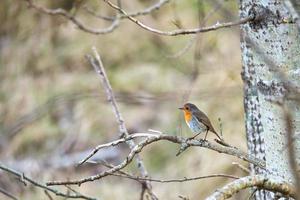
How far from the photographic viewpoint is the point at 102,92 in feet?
13.7

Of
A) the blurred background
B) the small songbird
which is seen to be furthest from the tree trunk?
the blurred background

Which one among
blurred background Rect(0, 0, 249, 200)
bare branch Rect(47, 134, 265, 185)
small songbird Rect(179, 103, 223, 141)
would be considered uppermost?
blurred background Rect(0, 0, 249, 200)

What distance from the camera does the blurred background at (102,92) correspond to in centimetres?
445

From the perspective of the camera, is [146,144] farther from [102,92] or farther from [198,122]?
[102,92]

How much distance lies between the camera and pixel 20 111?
5.38 m

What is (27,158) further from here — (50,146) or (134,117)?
(134,117)

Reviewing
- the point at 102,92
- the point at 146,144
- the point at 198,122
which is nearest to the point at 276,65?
the point at 146,144

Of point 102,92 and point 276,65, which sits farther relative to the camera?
point 102,92

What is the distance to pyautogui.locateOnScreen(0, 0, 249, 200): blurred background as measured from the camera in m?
4.45

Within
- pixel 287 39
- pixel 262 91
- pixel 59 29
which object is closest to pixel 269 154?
pixel 262 91

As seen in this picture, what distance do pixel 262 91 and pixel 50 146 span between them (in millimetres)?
3936

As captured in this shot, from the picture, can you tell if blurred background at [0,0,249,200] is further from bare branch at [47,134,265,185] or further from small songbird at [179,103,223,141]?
bare branch at [47,134,265,185]

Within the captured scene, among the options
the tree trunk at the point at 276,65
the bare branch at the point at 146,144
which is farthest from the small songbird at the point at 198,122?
the bare branch at the point at 146,144

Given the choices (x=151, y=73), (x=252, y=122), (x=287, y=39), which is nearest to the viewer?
(x=287, y=39)
